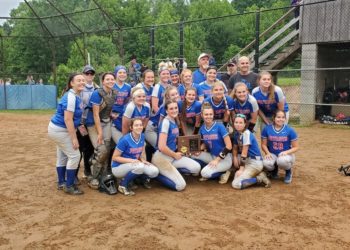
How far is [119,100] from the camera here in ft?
17.5

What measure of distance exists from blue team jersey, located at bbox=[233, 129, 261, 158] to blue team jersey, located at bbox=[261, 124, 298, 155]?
0.73 ft

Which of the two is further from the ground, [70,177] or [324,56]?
[324,56]

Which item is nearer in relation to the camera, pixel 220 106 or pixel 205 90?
pixel 220 106

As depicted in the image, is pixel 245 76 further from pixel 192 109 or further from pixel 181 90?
pixel 192 109

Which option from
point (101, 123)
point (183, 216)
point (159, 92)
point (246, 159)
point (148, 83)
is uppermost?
point (148, 83)

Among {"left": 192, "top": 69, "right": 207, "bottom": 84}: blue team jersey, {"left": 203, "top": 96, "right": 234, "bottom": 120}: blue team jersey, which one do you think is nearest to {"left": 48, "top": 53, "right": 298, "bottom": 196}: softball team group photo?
{"left": 203, "top": 96, "right": 234, "bottom": 120}: blue team jersey

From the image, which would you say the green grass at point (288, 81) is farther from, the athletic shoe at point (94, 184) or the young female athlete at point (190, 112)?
the athletic shoe at point (94, 184)

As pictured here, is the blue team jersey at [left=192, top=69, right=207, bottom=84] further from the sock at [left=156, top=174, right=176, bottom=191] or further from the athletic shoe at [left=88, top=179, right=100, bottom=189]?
the athletic shoe at [left=88, top=179, right=100, bottom=189]

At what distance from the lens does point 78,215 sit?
4.11 meters

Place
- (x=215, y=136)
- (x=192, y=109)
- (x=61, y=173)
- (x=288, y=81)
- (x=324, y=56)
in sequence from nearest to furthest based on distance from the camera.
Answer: (x=61, y=173) → (x=215, y=136) → (x=192, y=109) → (x=324, y=56) → (x=288, y=81)

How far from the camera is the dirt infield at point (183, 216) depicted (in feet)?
11.3

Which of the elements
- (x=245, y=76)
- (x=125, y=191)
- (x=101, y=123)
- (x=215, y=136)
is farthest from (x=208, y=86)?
(x=125, y=191)

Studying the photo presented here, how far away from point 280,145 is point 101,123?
245cm

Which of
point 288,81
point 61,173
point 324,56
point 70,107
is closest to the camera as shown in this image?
point 70,107
